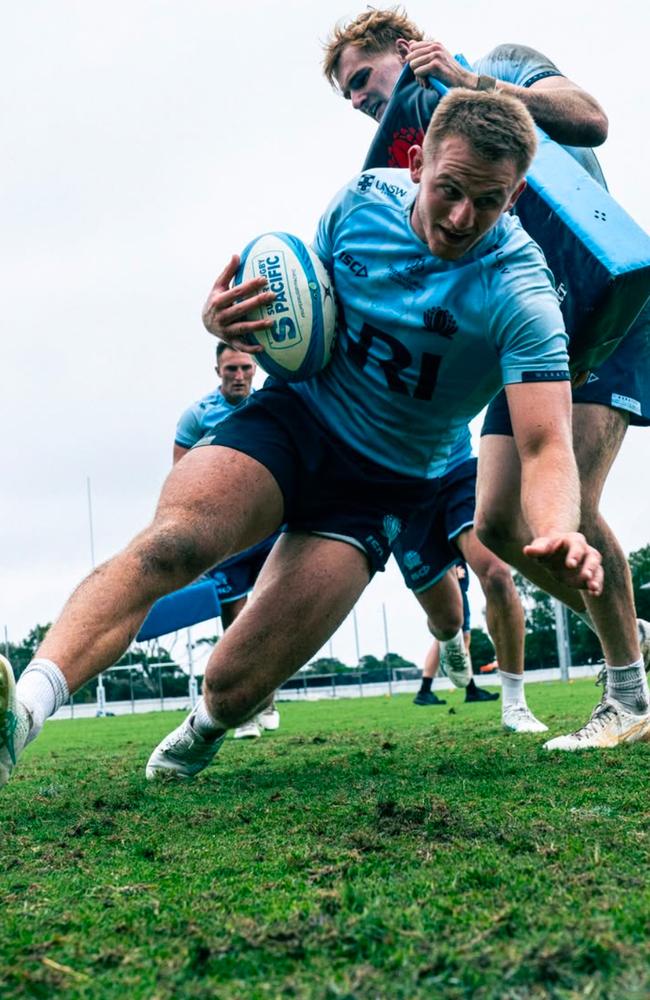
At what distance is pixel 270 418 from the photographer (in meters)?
3.97

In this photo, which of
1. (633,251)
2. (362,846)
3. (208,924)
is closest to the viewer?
(208,924)

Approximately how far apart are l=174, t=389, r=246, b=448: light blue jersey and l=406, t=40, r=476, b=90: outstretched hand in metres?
4.04

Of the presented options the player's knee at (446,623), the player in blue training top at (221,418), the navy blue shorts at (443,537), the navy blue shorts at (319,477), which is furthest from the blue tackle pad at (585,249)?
the player in blue training top at (221,418)

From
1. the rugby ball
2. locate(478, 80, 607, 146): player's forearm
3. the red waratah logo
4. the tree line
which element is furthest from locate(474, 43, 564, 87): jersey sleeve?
the tree line

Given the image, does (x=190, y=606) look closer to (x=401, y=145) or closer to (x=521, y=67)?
(x=401, y=145)

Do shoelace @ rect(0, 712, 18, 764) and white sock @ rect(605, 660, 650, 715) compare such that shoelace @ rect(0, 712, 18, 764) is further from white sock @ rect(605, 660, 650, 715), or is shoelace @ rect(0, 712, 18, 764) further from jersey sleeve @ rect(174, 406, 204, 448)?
jersey sleeve @ rect(174, 406, 204, 448)

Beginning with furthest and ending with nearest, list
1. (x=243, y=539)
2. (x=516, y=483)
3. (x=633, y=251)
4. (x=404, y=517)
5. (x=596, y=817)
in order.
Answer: (x=516, y=483)
(x=404, y=517)
(x=633, y=251)
(x=243, y=539)
(x=596, y=817)

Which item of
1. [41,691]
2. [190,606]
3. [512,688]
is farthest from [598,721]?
[190,606]

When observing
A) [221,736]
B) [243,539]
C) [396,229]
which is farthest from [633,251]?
[221,736]

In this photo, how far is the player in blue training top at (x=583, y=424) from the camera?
4422 millimetres

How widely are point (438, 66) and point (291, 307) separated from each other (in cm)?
116

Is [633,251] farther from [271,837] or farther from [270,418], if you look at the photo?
[271,837]

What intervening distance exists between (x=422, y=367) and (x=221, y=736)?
1662mm

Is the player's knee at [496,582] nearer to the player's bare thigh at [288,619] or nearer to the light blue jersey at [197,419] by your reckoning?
the player's bare thigh at [288,619]
